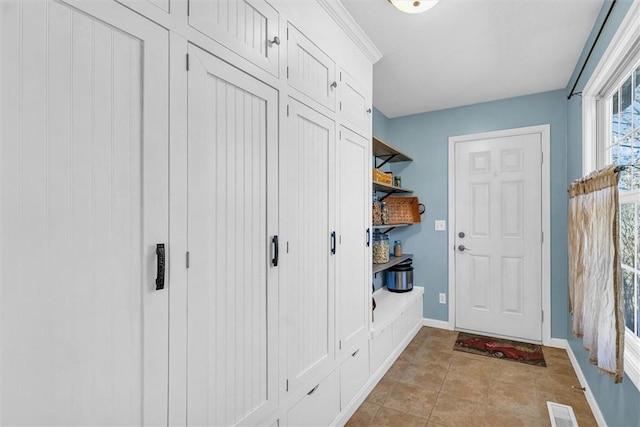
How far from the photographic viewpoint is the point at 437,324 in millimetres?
3725

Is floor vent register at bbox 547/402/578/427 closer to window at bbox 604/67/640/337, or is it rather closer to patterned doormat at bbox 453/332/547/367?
patterned doormat at bbox 453/332/547/367

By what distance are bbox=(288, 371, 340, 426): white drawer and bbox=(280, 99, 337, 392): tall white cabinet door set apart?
0.34 ft

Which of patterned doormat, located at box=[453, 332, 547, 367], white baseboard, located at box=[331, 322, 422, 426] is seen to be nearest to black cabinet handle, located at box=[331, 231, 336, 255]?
white baseboard, located at box=[331, 322, 422, 426]

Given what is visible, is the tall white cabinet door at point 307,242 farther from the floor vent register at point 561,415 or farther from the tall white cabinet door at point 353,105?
the floor vent register at point 561,415

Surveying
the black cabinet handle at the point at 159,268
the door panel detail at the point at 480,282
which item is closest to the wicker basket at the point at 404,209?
the door panel detail at the point at 480,282

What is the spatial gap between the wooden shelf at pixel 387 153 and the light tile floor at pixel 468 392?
1.99 m

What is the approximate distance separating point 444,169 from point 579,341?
201 cm

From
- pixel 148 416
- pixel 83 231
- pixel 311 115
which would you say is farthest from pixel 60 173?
pixel 311 115

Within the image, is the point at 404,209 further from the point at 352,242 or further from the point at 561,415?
the point at 561,415

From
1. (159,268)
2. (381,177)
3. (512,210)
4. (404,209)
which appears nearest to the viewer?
(159,268)

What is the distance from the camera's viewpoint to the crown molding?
1823 millimetres

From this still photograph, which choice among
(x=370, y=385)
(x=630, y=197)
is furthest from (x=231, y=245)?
(x=630, y=197)

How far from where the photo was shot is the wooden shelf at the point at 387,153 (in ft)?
9.78

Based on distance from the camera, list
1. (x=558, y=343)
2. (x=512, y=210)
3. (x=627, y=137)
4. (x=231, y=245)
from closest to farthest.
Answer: (x=231, y=245) < (x=627, y=137) < (x=558, y=343) < (x=512, y=210)
